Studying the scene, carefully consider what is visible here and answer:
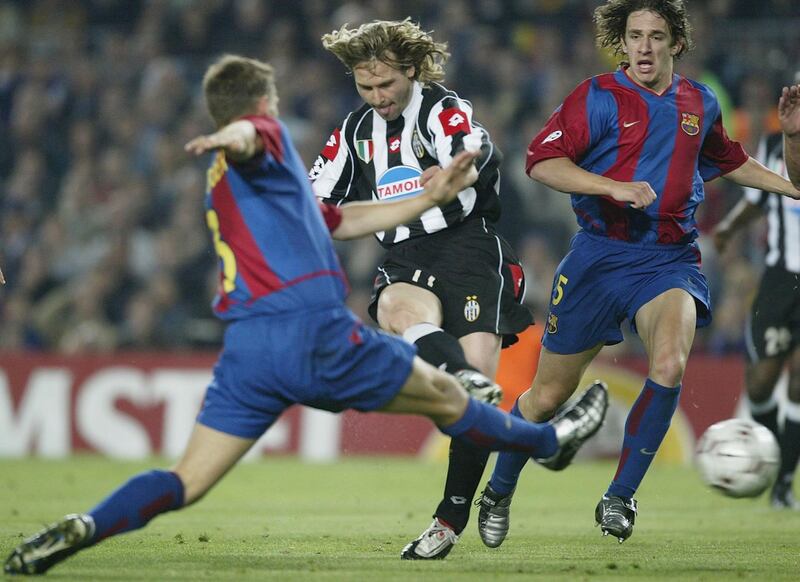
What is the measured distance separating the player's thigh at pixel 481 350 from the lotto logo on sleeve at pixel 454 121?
3.14 feet

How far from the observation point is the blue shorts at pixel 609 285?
6.37 m

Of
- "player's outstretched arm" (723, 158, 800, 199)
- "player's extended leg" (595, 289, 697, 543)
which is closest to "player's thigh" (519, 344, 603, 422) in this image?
"player's extended leg" (595, 289, 697, 543)

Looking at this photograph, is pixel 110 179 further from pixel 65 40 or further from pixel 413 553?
pixel 413 553

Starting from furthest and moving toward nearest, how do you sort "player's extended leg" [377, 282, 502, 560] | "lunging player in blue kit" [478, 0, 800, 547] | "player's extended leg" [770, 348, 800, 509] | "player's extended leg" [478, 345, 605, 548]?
"player's extended leg" [770, 348, 800, 509] → "player's extended leg" [478, 345, 605, 548] → "lunging player in blue kit" [478, 0, 800, 547] → "player's extended leg" [377, 282, 502, 560]

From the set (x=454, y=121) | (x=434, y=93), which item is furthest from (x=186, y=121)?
(x=454, y=121)

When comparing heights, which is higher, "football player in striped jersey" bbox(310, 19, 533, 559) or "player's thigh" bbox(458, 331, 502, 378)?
"football player in striped jersey" bbox(310, 19, 533, 559)

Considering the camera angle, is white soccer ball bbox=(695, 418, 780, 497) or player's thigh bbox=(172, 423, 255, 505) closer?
player's thigh bbox=(172, 423, 255, 505)

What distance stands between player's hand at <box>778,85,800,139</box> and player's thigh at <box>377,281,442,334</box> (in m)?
1.93

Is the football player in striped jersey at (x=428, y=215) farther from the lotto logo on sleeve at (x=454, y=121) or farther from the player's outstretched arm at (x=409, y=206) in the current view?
the player's outstretched arm at (x=409, y=206)

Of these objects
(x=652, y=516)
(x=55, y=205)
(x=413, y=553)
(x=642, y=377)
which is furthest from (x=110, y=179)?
(x=413, y=553)

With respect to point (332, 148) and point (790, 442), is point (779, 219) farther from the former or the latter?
point (332, 148)

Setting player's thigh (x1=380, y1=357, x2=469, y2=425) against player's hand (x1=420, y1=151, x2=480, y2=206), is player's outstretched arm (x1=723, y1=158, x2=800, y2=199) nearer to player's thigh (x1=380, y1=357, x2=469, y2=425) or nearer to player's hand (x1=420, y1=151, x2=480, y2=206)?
player's hand (x1=420, y1=151, x2=480, y2=206)

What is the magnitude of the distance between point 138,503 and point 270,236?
1125 millimetres

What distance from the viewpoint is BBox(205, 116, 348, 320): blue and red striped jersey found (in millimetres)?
4910
